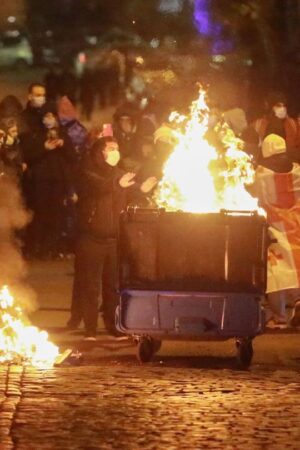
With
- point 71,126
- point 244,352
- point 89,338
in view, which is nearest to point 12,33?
point 71,126

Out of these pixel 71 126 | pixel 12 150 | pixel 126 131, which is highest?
pixel 71 126

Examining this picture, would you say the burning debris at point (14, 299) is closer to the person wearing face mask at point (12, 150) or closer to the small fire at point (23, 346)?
the small fire at point (23, 346)

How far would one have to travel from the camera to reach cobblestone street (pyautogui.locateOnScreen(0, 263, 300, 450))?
8.63 meters

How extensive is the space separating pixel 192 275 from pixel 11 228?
7431 millimetres

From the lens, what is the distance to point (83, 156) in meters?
15.8

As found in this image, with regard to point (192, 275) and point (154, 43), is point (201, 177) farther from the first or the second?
point (154, 43)

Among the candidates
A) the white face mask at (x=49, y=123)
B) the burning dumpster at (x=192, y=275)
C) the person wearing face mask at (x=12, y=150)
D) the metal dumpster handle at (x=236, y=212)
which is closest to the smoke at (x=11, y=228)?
the person wearing face mask at (x=12, y=150)

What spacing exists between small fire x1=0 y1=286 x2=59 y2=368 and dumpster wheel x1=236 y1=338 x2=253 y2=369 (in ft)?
4.75

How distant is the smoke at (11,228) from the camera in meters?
17.8

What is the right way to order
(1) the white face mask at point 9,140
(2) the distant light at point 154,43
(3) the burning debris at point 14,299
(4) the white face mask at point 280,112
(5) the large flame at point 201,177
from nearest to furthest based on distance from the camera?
(3) the burning debris at point 14,299
(5) the large flame at point 201,177
(1) the white face mask at point 9,140
(4) the white face mask at point 280,112
(2) the distant light at point 154,43

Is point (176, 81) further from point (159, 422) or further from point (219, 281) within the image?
point (159, 422)

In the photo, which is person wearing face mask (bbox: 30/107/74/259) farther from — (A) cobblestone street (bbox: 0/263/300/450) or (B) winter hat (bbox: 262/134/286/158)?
(A) cobblestone street (bbox: 0/263/300/450)

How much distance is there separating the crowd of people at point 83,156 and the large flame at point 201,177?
1.81ft

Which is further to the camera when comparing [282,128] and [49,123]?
[282,128]
